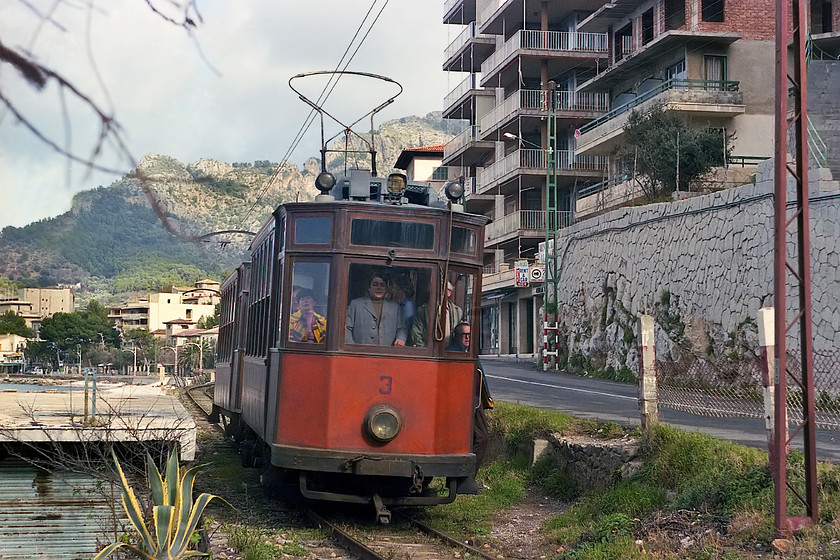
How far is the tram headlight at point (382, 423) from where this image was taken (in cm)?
982

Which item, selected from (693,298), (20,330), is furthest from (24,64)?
(20,330)

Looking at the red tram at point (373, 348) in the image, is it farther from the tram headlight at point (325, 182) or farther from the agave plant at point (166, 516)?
the agave plant at point (166, 516)

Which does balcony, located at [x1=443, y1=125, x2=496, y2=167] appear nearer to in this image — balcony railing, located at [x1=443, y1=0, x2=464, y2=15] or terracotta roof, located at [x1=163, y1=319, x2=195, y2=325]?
balcony railing, located at [x1=443, y1=0, x2=464, y2=15]

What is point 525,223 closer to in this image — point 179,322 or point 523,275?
point 523,275

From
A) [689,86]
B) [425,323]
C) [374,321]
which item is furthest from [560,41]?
[374,321]

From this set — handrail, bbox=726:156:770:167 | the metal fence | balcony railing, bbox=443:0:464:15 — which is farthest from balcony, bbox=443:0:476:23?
the metal fence

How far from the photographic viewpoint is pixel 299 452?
985cm

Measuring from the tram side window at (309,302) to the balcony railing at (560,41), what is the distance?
39.5 m

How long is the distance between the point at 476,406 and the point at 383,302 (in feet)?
5.26

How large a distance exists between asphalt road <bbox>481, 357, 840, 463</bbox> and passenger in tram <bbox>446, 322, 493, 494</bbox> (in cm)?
296

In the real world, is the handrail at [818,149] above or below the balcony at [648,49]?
below

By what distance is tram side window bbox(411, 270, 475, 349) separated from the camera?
33.3ft

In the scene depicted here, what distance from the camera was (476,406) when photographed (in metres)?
10.8

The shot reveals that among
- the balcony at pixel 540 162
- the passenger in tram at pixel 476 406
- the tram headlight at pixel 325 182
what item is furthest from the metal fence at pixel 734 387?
the balcony at pixel 540 162
